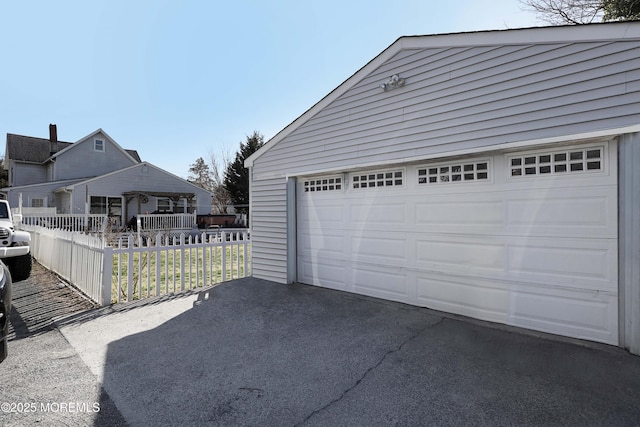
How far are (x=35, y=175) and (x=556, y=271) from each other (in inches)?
1217

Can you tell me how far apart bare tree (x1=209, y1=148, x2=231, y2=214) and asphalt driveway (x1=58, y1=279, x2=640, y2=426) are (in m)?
32.0

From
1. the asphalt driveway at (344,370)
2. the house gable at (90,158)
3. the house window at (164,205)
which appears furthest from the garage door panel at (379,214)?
the house gable at (90,158)

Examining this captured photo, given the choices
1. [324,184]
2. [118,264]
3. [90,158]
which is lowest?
[118,264]

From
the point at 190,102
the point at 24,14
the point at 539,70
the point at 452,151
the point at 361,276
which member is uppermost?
the point at 190,102

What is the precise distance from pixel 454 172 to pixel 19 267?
901 cm

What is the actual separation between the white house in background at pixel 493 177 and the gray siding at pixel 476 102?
14 millimetres

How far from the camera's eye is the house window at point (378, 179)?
16.1 feet

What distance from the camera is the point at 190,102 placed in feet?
52.9

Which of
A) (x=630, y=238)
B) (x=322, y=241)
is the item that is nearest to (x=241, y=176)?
(x=322, y=241)

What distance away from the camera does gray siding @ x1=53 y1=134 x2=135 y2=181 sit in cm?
2097

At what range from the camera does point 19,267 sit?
6605 millimetres

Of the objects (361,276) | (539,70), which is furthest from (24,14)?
(539,70)

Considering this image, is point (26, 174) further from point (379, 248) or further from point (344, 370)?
point (344, 370)

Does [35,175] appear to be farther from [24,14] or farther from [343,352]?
[343,352]
